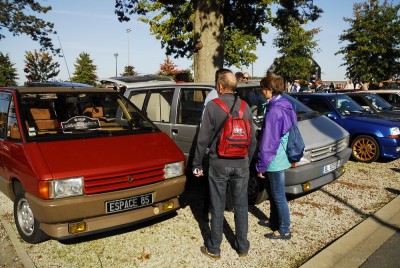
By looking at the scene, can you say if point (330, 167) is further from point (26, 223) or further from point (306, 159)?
point (26, 223)

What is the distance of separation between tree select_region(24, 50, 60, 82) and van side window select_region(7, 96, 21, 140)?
64822mm

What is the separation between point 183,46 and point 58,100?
11736 millimetres

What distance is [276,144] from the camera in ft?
12.7

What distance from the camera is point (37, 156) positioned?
3.81 meters

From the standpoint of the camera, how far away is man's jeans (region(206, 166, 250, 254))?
354 cm

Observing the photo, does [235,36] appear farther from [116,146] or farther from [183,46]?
[116,146]

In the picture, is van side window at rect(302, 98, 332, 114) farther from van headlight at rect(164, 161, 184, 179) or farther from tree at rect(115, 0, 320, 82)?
van headlight at rect(164, 161, 184, 179)

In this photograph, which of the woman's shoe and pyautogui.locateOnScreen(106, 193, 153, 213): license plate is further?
the woman's shoe

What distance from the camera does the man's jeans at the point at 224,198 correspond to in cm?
354

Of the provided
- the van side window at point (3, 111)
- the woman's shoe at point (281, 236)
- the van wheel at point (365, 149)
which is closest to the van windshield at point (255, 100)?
the woman's shoe at point (281, 236)

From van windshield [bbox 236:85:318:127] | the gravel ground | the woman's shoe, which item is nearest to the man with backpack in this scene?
the gravel ground

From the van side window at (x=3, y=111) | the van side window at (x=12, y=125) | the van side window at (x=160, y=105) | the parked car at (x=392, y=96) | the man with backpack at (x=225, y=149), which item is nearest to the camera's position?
the man with backpack at (x=225, y=149)

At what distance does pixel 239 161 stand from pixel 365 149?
555cm

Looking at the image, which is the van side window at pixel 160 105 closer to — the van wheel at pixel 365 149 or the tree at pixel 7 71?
the van wheel at pixel 365 149
